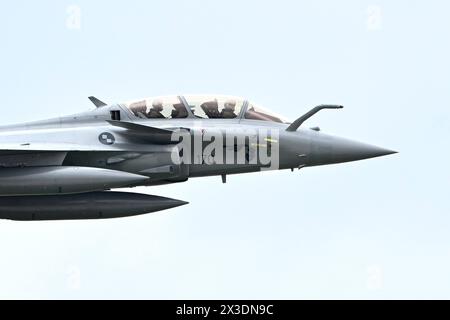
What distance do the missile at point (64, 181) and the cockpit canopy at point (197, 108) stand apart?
6.23 ft

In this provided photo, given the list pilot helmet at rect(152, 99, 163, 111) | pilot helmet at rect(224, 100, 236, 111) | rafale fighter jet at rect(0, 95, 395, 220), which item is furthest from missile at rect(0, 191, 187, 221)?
pilot helmet at rect(224, 100, 236, 111)

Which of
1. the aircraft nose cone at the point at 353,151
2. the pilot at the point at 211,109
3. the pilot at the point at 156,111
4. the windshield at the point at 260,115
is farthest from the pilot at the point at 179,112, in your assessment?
the aircraft nose cone at the point at 353,151

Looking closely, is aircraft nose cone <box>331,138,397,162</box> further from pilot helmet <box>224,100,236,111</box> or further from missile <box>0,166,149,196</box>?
missile <box>0,166,149,196</box>

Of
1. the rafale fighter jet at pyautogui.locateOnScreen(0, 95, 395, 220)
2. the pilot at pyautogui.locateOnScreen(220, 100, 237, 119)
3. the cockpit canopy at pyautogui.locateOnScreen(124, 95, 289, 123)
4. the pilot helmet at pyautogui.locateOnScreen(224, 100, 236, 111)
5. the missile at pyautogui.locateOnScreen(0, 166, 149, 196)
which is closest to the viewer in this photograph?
the missile at pyautogui.locateOnScreen(0, 166, 149, 196)

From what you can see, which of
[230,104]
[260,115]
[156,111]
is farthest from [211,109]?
[156,111]

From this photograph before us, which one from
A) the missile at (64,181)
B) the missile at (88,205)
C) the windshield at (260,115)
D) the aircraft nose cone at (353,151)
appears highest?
the windshield at (260,115)

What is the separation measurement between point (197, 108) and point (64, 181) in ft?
11.8

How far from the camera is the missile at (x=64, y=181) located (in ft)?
83.4

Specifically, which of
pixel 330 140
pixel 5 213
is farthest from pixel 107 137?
pixel 330 140

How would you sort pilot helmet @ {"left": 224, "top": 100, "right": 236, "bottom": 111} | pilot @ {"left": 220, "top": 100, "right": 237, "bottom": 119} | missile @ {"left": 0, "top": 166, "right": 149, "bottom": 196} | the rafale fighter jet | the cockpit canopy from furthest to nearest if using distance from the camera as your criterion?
pilot helmet @ {"left": 224, "top": 100, "right": 236, "bottom": 111} → pilot @ {"left": 220, "top": 100, "right": 237, "bottom": 119} → the cockpit canopy → the rafale fighter jet → missile @ {"left": 0, "top": 166, "right": 149, "bottom": 196}

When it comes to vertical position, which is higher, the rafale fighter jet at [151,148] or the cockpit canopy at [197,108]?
the cockpit canopy at [197,108]

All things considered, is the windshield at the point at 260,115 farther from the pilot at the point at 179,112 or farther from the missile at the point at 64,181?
the missile at the point at 64,181

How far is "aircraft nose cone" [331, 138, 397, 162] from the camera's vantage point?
26.9m

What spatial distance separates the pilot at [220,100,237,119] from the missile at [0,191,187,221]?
2210 millimetres
